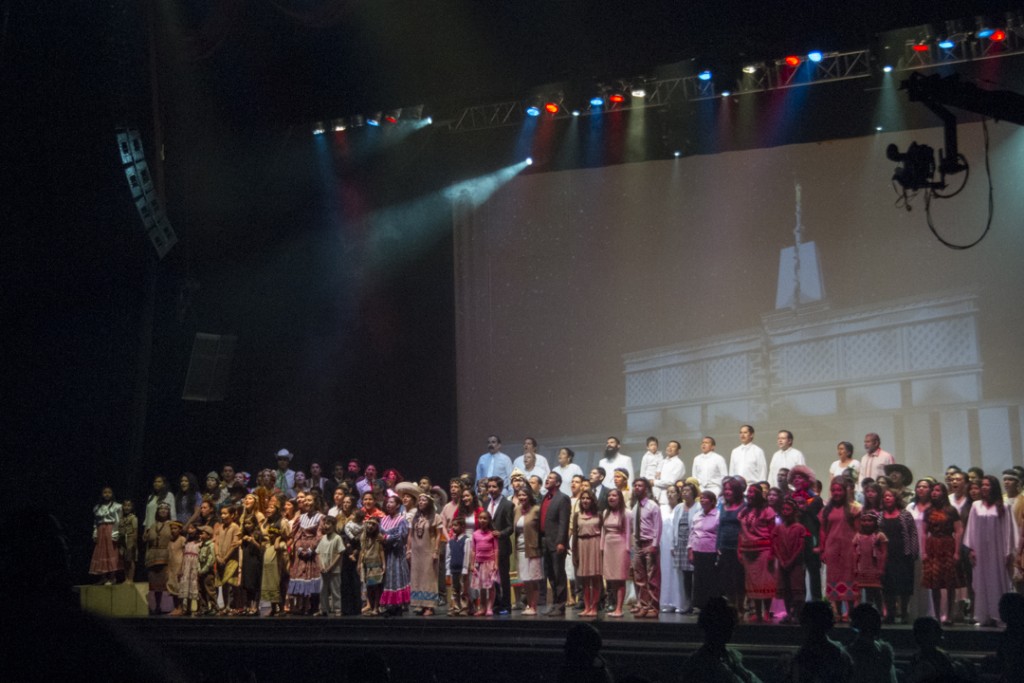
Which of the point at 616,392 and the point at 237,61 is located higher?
the point at 237,61

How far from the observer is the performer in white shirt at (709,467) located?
1116 centimetres

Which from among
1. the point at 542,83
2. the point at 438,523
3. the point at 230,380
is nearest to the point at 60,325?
the point at 230,380

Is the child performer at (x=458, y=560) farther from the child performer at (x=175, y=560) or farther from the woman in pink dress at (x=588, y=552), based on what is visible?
the child performer at (x=175, y=560)

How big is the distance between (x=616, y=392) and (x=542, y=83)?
422 cm

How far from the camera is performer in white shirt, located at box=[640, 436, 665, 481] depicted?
38.1 ft

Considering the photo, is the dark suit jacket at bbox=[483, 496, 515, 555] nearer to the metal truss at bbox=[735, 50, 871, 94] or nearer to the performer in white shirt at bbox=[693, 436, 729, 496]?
the performer in white shirt at bbox=[693, 436, 729, 496]

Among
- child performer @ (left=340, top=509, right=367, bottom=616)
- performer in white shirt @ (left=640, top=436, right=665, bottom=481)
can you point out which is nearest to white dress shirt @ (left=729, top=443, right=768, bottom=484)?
performer in white shirt @ (left=640, top=436, right=665, bottom=481)

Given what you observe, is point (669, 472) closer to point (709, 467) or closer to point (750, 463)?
point (709, 467)

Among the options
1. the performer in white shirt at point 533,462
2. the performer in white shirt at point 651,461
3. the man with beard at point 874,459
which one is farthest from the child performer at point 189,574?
the man with beard at point 874,459

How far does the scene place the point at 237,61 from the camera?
1060cm

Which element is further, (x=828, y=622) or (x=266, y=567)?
(x=266, y=567)

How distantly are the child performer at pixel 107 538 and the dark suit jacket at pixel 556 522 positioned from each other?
5.56 metres

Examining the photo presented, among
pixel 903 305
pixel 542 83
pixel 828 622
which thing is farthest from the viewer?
pixel 903 305

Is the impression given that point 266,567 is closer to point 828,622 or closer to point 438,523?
point 438,523
